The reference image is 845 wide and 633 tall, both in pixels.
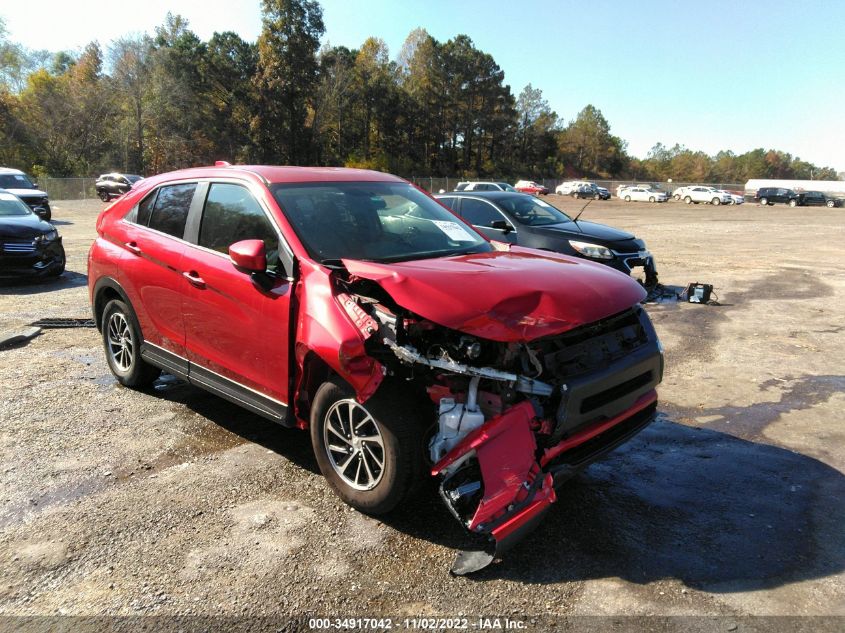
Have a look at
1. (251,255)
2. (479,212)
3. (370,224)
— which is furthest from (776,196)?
(251,255)

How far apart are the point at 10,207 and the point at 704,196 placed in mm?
58245

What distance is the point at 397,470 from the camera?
3.17 meters

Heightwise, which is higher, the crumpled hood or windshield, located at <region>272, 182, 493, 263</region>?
windshield, located at <region>272, 182, 493, 263</region>

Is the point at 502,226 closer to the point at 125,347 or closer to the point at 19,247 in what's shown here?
the point at 125,347

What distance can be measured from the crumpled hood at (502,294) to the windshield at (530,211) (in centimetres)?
648

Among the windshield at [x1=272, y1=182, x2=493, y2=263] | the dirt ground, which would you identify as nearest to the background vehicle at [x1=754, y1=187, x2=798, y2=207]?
the dirt ground

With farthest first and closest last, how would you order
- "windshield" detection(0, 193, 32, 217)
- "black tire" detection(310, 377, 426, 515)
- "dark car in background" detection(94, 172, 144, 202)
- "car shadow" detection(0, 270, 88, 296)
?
"dark car in background" detection(94, 172, 144, 202)
"windshield" detection(0, 193, 32, 217)
"car shadow" detection(0, 270, 88, 296)
"black tire" detection(310, 377, 426, 515)

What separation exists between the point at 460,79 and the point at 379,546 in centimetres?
8271

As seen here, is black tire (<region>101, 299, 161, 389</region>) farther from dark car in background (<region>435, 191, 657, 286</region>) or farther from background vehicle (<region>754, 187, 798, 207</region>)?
background vehicle (<region>754, 187, 798, 207</region>)

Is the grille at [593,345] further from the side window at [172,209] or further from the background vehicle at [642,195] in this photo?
the background vehicle at [642,195]

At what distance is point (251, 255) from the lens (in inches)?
142

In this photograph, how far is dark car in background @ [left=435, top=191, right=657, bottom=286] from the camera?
954 centimetres

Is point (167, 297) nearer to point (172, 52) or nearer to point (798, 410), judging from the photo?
point (798, 410)

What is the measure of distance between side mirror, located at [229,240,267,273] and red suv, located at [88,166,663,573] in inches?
0.6
